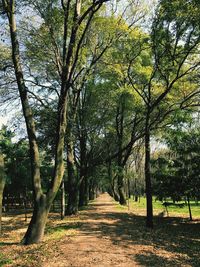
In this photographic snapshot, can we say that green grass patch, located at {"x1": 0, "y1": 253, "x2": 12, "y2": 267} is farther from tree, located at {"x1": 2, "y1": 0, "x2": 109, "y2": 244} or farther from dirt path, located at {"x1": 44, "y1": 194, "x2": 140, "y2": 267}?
tree, located at {"x1": 2, "y1": 0, "x2": 109, "y2": 244}

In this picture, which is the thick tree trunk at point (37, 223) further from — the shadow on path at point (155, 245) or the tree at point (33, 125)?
the shadow on path at point (155, 245)

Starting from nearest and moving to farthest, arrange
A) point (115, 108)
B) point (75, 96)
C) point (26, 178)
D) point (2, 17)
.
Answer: point (2, 17) → point (75, 96) → point (115, 108) → point (26, 178)

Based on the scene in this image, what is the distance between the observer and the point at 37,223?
12055mm

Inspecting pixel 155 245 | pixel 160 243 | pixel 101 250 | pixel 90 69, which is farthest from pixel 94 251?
pixel 90 69

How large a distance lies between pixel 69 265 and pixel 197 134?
14.4 m

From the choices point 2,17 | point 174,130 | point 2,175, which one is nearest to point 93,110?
point 174,130

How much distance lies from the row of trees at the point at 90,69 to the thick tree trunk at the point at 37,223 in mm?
35

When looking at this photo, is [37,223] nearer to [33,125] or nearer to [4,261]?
[4,261]

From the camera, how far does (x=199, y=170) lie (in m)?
20.2

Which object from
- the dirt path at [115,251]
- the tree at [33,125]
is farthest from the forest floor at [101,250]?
the tree at [33,125]

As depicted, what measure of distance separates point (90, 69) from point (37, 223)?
10989 millimetres

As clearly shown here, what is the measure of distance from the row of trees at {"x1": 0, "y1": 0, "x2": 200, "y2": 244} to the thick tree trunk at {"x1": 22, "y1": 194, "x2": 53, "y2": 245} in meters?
0.04

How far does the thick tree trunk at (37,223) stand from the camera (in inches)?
467

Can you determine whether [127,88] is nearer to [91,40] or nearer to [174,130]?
[91,40]
